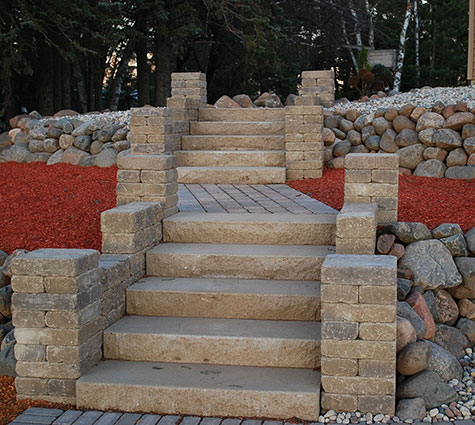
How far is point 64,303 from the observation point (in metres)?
4.65

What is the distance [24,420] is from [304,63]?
1951 cm

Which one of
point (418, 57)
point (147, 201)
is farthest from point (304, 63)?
point (147, 201)

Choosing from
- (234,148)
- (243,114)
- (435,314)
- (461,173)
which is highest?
(243,114)

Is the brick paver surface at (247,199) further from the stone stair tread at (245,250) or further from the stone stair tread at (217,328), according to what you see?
the stone stair tread at (217,328)

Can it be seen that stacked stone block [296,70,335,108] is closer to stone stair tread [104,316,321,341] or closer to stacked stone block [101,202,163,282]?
stacked stone block [101,202,163,282]

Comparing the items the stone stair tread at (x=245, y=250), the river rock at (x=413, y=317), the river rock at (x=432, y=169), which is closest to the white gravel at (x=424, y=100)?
the river rock at (x=432, y=169)

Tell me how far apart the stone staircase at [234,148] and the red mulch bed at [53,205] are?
134cm

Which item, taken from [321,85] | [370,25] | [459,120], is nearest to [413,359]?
[459,120]

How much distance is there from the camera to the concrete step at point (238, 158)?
9.95 m

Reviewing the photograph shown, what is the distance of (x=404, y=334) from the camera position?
16.4ft

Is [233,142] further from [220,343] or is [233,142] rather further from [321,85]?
[220,343]

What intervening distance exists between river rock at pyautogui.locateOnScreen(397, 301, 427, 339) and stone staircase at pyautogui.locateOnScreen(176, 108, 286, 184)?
441cm

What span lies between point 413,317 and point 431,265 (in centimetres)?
99

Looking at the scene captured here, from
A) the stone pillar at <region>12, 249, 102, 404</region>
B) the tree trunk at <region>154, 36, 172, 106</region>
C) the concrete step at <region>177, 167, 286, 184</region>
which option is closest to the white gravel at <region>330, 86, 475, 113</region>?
the concrete step at <region>177, 167, 286, 184</region>
